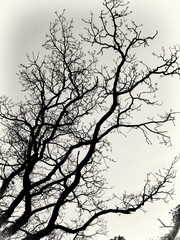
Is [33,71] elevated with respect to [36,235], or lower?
elevated

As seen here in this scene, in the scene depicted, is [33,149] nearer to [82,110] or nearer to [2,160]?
[2,160]

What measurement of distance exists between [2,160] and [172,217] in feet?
32.0

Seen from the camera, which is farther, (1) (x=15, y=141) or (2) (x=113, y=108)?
(1) (x=15, y=141)

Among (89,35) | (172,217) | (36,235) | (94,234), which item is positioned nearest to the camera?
(36,235)

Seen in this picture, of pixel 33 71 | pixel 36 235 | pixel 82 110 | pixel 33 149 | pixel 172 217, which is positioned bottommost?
pixel 36 235

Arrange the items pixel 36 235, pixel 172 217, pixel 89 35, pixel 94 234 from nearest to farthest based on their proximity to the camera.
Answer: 1. pixel 36 235
2. pixel 89 35
3. pixel 94 234
4. pixel 172 217

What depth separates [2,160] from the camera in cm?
1273

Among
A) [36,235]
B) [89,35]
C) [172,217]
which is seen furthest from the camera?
[172,217]

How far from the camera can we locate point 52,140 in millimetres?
12906

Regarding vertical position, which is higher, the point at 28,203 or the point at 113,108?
the point at 113,108

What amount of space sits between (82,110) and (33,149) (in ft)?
8.44

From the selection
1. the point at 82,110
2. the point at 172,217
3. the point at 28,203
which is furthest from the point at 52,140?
the point at 172,217

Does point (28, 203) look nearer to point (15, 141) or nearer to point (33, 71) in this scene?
point (15, 141)

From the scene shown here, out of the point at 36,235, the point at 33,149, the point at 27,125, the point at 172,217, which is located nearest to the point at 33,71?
the point at 27,125
